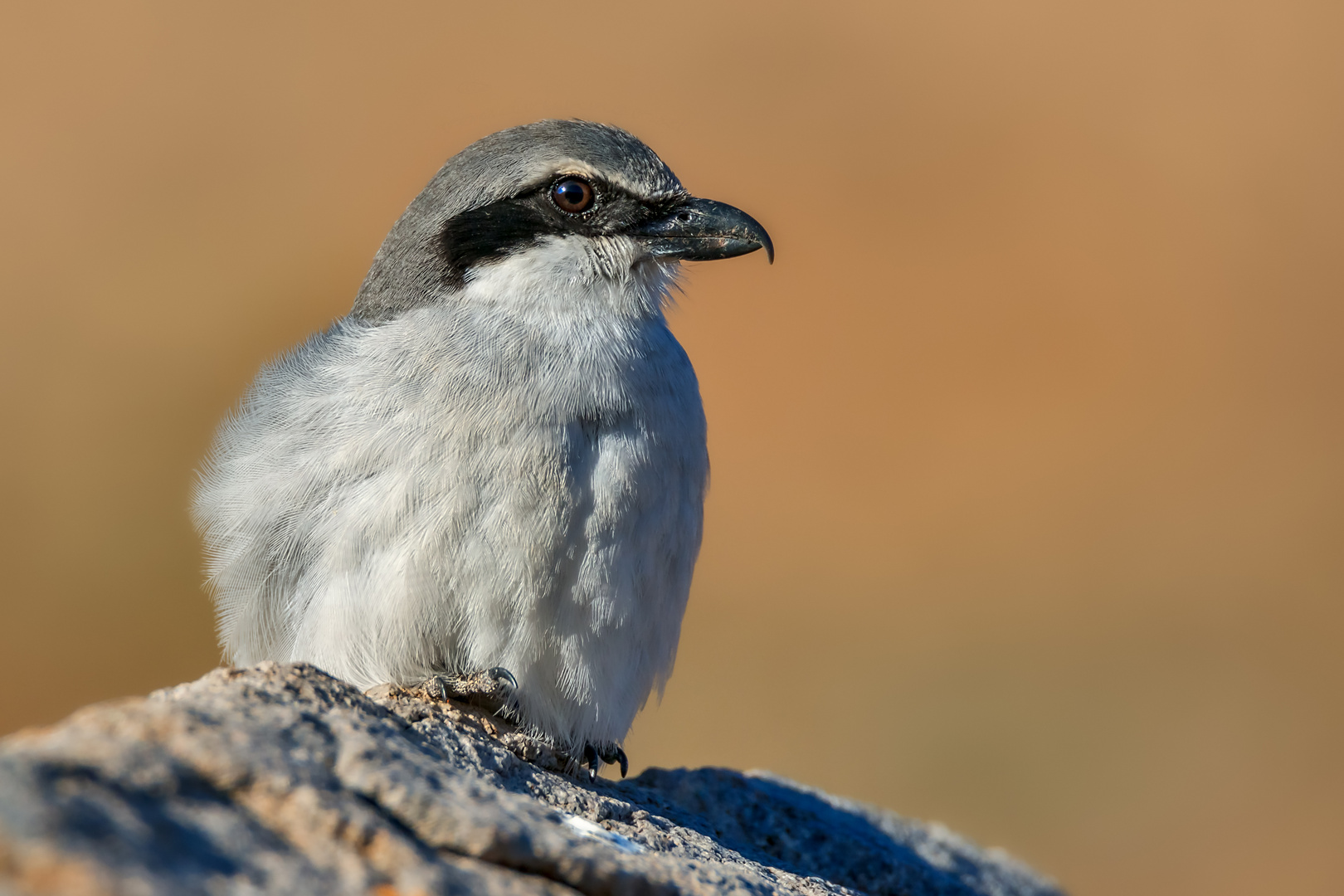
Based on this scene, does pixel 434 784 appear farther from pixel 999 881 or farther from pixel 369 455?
pixel 999 881

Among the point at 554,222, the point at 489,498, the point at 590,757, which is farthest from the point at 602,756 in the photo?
the point at 554,222

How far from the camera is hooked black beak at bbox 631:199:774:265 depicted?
4.50 meters

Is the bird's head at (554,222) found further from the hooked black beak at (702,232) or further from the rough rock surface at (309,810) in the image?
the rough rock surface at (309,810)

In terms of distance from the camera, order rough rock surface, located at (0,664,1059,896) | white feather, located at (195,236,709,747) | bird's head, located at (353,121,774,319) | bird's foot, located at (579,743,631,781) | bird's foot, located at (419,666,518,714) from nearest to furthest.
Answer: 1. rough rock surface, located at (0,664,1059,896)
2. bird's foot, located at (419,666,518,714)
3. white feather, located at (195,236,709,747)
4. bird's foot, located at (579,743,631,781)
5. bird's head, located at (353,121,774,319)

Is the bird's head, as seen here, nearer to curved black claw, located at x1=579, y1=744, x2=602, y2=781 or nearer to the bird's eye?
the bird's eye

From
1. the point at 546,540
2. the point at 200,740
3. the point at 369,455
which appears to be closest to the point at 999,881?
the point at 546,540

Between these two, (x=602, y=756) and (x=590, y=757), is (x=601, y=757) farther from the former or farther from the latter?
(x=590, y=757)

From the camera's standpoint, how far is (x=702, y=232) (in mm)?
4562

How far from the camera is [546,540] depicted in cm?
368

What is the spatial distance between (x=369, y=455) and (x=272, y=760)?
1.72 metres

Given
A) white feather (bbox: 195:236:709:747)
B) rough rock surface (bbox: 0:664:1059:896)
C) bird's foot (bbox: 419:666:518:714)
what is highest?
white feather (bbox: 195:236:709:747)

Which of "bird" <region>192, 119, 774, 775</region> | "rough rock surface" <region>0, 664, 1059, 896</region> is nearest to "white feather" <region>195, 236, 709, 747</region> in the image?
"bird" <region>192, 119, 774, 775</region>

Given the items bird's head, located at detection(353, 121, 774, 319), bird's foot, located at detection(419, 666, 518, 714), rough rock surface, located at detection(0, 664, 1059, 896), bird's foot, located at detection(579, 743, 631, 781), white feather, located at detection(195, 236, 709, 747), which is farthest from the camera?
bird's head, located at detection(353, 121, 774, 319)

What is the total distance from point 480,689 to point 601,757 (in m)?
0.88
